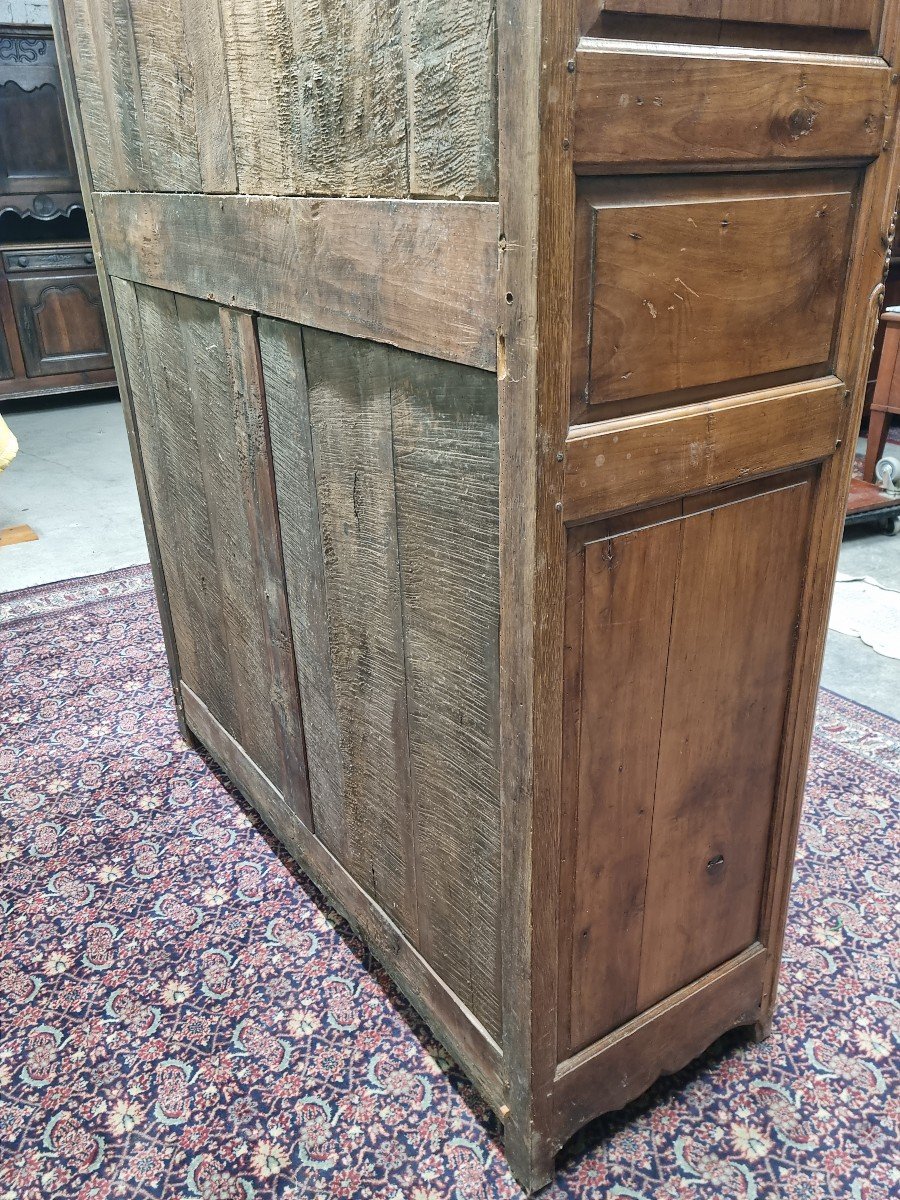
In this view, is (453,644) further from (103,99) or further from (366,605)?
→ (103,99)

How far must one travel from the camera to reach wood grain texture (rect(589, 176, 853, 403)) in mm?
892

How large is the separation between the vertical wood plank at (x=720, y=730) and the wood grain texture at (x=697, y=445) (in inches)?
2.2

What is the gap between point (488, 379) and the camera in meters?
0.94

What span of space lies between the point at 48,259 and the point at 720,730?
5.40m

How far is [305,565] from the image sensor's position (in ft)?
4.85

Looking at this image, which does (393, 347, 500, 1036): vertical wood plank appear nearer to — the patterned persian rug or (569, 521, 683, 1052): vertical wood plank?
(569, 521, 683, 1052): vertical wood plank

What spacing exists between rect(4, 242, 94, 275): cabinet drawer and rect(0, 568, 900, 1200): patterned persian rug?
4.12 meters

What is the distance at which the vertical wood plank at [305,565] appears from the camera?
1.37 m

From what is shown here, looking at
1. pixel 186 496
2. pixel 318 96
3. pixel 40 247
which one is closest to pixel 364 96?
pixel 318 96

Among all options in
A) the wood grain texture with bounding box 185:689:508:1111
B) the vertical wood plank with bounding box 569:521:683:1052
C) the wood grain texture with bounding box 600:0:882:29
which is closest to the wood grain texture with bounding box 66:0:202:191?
the wood grain texture with bounding box 600:0:882:29

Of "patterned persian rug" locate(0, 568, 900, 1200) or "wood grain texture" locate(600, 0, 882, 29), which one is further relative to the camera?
"patterned persian rug" locate(0, 568, 900, 1200)

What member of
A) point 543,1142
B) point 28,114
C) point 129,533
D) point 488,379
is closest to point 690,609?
Result: point 488,379

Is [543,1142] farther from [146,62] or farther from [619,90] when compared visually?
[146,62]

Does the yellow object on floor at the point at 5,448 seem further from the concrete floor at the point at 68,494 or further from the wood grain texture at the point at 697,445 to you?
the wood grain texture at the point at 697,445
